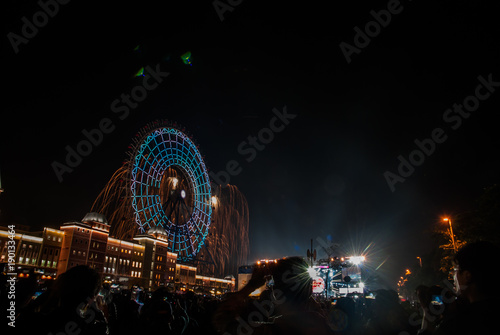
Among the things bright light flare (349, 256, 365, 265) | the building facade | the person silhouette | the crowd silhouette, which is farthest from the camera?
the building facade

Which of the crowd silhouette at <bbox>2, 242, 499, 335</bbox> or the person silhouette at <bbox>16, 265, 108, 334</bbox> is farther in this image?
the person silhouette at <bbox>16, 265, 108, 334</bbox>

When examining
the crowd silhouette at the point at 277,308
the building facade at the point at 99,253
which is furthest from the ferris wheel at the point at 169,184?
the crowd silhouette at the point at 277,308

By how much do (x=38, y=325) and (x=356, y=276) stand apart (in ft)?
151

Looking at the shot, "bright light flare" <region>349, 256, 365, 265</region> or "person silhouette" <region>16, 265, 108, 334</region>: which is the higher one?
"bright light flare" <region>349, 256, 365, 265</region>

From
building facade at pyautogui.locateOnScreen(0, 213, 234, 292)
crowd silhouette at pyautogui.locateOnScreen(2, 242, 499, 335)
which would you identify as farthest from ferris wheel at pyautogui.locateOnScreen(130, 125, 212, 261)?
crowd silhouette at pyautogui.locateOnScreen(2, 242, 499, 335)

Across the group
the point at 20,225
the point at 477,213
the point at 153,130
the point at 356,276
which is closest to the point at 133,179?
the point at 153,130

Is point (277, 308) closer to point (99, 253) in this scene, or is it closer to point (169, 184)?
point (169, 184)

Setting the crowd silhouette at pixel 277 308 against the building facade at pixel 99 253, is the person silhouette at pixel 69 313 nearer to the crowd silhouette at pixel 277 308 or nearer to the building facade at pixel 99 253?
the crowd silhouette at pixel 277 308

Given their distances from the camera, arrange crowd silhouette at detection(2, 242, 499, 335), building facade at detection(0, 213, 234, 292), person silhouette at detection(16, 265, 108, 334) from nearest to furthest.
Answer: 1. crowd silhouette at detection(2, 242, 499, 335)
2. person silhouette at detection(16, 265, 108, 334)
3. building facade at detection(0, 213, 234, 292)

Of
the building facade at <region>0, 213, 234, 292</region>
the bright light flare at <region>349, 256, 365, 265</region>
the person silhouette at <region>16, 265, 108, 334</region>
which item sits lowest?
the person silhouette at <region>16, 265, 108, 334</region>

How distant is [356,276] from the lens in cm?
4406

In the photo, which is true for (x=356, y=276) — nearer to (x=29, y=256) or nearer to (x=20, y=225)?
(x=29, y=256)

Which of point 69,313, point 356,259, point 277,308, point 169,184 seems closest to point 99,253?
point 169,184

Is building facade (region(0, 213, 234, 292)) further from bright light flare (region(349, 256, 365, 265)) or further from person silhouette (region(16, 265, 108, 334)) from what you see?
person silhouette (region(16, 265, 108, 334))
